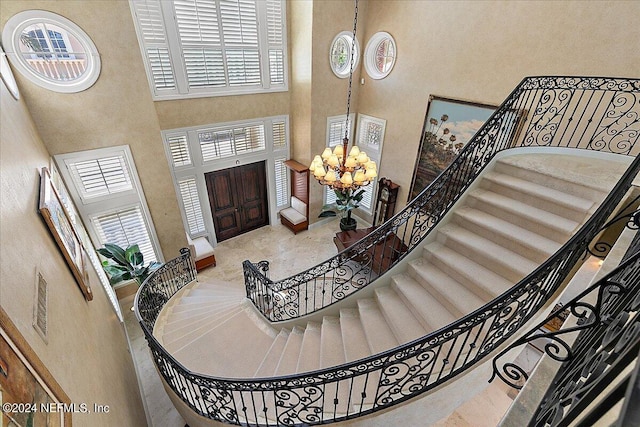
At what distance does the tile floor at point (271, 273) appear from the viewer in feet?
14.9

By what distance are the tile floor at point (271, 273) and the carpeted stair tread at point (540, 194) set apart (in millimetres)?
3482

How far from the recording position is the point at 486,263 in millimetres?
3207

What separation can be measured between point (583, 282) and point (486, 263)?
41.8 inches

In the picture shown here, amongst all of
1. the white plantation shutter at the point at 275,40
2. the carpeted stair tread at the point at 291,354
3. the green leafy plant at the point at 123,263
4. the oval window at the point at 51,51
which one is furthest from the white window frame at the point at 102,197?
the carpeted stair tread at the point at 291,354

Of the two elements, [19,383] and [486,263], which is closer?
[19,383]

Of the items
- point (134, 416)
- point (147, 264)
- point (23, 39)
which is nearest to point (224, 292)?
point (147, 264)

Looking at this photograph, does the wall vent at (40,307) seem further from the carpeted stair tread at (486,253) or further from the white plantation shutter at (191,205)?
the white plantation shutter at (191,205)

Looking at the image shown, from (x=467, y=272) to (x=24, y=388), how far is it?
3.47 meters

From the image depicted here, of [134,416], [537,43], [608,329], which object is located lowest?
[134,416]

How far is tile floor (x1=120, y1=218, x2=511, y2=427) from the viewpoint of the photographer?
179 inches

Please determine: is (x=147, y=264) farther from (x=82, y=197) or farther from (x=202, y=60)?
(x=202, y=60)

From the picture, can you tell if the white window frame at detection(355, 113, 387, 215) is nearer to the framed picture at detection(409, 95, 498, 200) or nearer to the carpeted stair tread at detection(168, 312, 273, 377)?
the framed picture at detection(409, 95, 498, 200)

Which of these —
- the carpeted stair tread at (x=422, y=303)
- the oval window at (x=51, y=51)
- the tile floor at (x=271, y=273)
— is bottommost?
the tile floor at (x=271, y=273)

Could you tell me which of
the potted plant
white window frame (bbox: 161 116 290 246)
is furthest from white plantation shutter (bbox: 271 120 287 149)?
the potted plant
